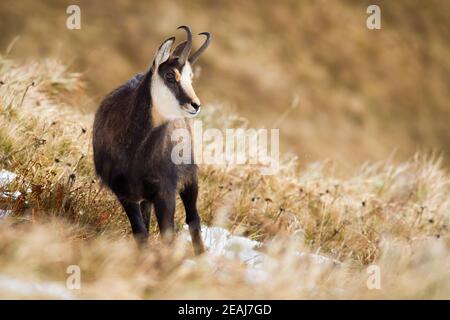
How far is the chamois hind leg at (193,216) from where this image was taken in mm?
5180

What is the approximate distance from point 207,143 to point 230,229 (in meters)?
2.19

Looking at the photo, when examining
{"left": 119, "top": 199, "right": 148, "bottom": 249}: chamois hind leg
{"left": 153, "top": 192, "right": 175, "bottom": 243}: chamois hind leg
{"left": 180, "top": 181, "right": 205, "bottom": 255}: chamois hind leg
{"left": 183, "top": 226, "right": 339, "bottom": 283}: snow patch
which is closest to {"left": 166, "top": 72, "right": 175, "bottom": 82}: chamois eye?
{"left": 153, "top": 192, "right": 175, "bottom": 243}: chamois hind leg

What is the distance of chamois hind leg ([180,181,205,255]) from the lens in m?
5.18

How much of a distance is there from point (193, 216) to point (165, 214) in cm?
74

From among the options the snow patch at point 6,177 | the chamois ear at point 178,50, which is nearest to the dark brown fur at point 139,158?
the chamois ear at point 178,50

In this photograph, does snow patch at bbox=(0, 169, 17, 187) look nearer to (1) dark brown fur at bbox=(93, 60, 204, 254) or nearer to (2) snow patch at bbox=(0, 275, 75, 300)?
(1) dark brown fur at bbox=(93, 60, 204, 254)

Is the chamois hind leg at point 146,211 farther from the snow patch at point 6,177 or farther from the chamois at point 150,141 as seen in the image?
the snow patch at point 6,177

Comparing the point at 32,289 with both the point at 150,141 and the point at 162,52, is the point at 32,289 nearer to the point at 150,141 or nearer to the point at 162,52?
the point at 150,141

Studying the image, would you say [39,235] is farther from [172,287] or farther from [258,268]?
[258,268]

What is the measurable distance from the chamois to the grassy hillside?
0.30 meters

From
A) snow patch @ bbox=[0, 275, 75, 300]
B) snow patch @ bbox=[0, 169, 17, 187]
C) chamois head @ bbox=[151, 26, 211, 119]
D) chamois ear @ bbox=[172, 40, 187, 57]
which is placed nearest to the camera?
snow patch @ bbox=[0, 275, 75, 300]

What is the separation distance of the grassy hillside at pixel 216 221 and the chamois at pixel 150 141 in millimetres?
297

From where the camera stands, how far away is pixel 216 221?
5594 millimetres

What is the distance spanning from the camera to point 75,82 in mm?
8391
